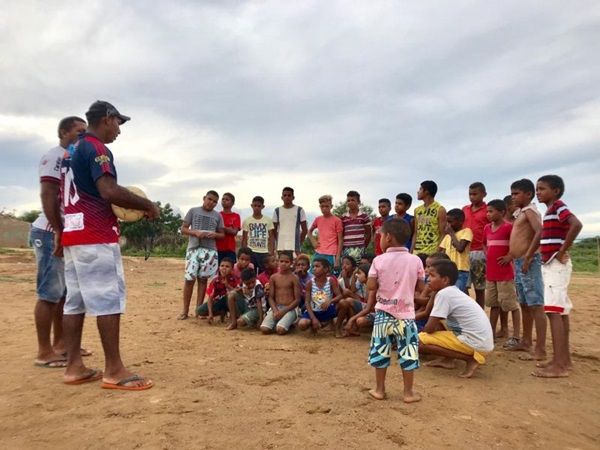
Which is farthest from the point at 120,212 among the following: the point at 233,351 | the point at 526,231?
the point at 526,231

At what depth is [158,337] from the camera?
5.50m

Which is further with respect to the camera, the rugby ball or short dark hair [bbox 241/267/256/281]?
short dark hair [bbox 241/267/256/281]

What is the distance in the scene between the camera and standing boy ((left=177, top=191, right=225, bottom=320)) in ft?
22.3

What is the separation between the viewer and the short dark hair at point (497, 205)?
552 cm

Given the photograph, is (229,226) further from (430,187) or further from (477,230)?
(477,230)

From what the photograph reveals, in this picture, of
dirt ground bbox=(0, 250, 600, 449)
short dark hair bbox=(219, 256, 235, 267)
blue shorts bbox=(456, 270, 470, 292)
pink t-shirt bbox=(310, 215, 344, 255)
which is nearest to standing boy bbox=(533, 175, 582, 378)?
dirt ground bbox=(0, 250, 600, 449)

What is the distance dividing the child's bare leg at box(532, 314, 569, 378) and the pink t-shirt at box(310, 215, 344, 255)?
3.27 m

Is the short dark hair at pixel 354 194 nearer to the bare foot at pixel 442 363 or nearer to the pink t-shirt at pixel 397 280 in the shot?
the bare foot at pixel 442 363

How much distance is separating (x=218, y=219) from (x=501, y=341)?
427 centimetres

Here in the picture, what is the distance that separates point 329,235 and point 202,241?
1.91m

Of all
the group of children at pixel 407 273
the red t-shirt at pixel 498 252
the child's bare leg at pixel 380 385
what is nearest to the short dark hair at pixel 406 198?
the group of children at pixel 407 273

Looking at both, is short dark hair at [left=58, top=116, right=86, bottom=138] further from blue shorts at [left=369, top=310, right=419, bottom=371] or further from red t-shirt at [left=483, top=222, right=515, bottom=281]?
red t-shirt at [left=483, top=222, right=515, bottom=281]

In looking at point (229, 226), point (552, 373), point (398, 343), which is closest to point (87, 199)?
point (398, 343)

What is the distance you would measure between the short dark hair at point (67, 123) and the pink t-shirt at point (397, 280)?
2.99 m
